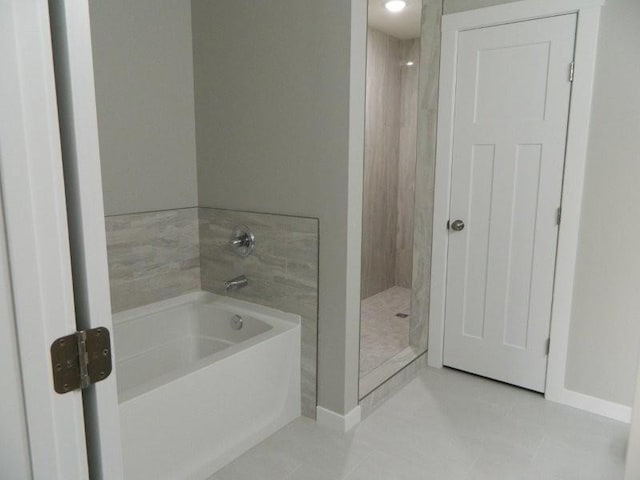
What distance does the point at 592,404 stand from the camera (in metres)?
2.60

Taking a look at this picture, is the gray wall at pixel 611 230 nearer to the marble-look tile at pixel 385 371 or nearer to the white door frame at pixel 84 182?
the marble-look tile at pixel 385 371

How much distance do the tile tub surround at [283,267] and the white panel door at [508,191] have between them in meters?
1.04

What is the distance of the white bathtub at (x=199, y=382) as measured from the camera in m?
1.87

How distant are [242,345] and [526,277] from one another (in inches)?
64.8

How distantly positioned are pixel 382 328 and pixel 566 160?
5.99 feet

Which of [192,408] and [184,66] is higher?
[184,66]

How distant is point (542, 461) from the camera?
2.20 metres

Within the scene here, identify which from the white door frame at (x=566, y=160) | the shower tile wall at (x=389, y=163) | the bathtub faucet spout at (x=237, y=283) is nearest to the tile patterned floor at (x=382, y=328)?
the shower tile wall at (x=389, y=163)

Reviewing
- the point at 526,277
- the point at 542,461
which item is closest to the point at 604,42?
the point at 526,277

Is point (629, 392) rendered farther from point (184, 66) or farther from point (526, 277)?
point (184, 66)

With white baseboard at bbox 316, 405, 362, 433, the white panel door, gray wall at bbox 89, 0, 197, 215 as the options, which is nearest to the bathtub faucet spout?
gray wall at bbox 89, 0, 197, 215

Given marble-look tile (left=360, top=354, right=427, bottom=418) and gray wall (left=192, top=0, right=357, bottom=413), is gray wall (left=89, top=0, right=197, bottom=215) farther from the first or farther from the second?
marble-look tile (left=360, top=354, right=427, bottom=418)

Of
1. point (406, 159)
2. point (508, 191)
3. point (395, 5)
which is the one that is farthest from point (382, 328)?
point (395, 5)

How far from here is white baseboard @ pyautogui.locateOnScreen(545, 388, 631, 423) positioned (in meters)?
2.52
